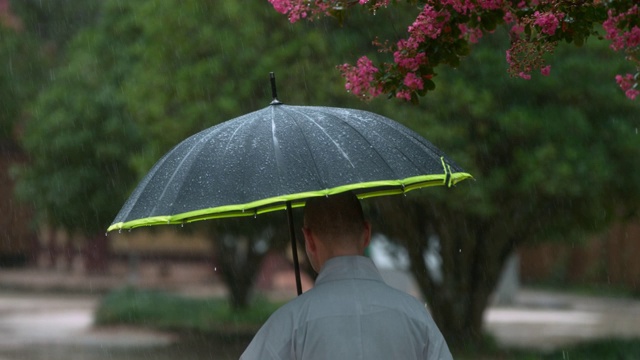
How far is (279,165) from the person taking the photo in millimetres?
3762

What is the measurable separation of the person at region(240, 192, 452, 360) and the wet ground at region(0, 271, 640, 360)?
579 inches

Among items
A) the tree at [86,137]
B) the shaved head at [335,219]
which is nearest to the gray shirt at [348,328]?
the shaved head at [335,219]

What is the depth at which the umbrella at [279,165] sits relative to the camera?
3.72 m

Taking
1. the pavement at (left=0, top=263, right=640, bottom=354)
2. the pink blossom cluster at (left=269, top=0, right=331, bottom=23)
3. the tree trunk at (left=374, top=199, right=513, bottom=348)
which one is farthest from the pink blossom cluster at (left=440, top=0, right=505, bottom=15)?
the pavement at (left=0, top=263, right=640, bottom=354)

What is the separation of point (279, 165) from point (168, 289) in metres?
34.1

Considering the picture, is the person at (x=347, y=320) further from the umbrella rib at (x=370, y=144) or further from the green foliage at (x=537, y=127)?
the green foliage at (x=537, y=127)

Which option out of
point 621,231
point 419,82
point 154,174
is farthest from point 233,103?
point 621,231

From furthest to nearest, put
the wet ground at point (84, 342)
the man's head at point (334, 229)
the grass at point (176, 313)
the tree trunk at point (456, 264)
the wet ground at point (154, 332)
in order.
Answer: the grass at point (176, 313)
the wet ground at point (154, 332)
the wet ground at point (84, 342)
the tree trunk at point (456, 264)
the man's head at point (334, 229)

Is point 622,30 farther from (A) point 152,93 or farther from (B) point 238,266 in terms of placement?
(B) point 238,266

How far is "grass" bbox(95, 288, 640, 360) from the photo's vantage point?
56.2 ft

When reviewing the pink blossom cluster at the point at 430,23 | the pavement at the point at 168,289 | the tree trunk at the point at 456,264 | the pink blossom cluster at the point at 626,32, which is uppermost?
the pink blossom cluster at the point at 430,23

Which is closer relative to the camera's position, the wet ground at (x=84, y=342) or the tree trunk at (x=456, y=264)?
the tree trunk at (x=456, y=264)

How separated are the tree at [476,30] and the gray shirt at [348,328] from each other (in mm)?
2338

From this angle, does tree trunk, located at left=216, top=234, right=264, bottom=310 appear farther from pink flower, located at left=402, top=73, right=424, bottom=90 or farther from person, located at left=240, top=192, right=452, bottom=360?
person, located at left=240, top=192, right=452, bottom=360
